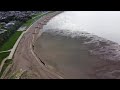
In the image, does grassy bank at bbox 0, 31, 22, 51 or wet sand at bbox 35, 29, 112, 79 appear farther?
grassy bank at bbox 0, 31, 22, 51

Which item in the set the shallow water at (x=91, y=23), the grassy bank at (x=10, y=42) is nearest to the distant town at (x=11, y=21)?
the grassy bank at (x=10, y=42)

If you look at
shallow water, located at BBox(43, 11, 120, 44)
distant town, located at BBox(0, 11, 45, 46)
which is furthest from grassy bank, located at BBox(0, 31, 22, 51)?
shallow water, located at BBox(43, 11, 120, 44)

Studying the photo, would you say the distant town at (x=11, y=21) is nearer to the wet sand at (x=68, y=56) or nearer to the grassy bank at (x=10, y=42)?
the grassy bank at (x=10, y=42)

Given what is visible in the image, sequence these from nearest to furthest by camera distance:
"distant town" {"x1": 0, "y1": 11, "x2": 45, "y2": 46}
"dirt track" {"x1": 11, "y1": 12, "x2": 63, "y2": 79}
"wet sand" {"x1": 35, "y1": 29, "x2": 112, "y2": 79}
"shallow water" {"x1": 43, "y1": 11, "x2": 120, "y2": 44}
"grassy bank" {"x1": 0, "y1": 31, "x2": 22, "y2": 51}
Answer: "dirt track" {"x1": 11, "y1": 12, "x2": 63, "y2": 79} < "wet sand" {"x1": 35, "y1": 29, "x2": 112, "y2": 79} < "grassy bank" {"x1": 0, "y1": 31, "x2": 22, "y2": 51} < "shallow water" {"x1": 43, "y1": 11, "x2": 120, "y2": 44} < "distant town" {"x1": 0, "y1": 11, "x2": 45, "y2": 46}

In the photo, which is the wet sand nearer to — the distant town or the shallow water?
the shallow water
